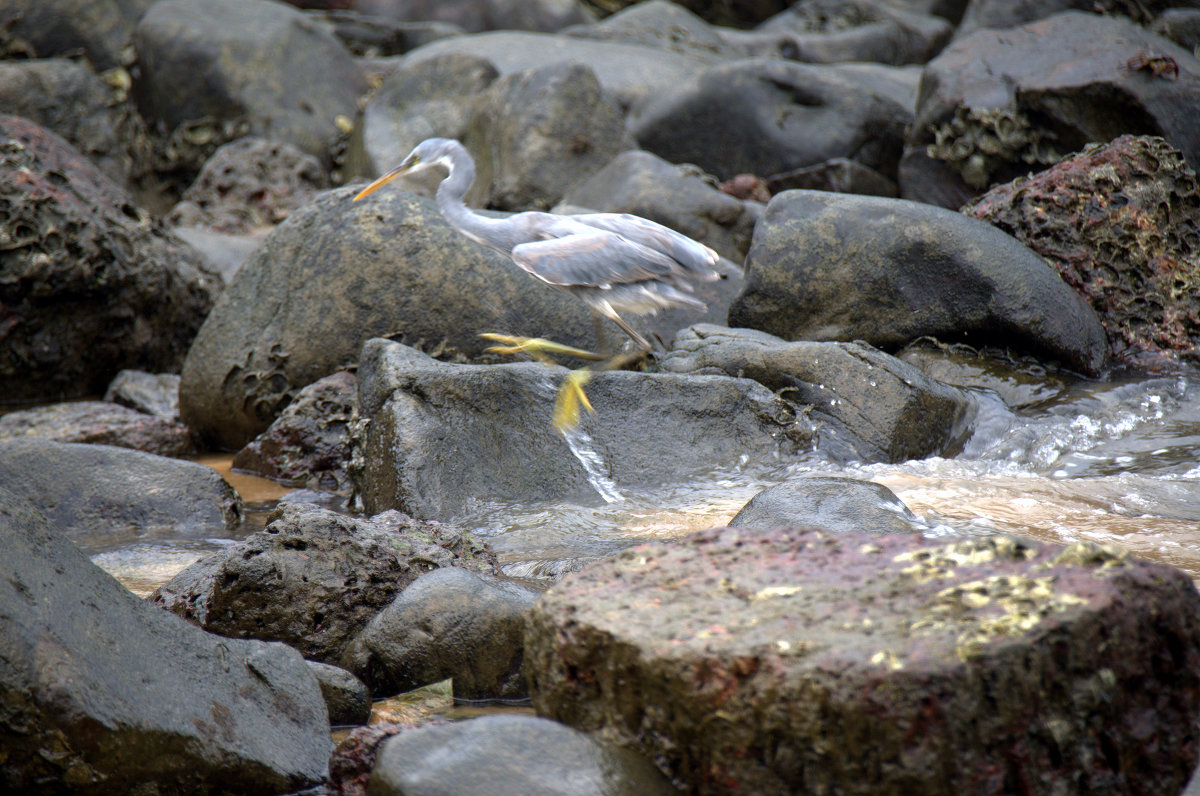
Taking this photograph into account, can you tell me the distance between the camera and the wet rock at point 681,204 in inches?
301

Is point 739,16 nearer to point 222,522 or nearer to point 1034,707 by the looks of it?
point 222,522

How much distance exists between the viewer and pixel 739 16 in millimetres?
17938

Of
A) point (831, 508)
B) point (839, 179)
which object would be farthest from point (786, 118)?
point (831, 508)

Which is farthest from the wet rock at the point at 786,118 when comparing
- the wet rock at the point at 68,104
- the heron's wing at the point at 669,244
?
the wet rock at the point at 68,104

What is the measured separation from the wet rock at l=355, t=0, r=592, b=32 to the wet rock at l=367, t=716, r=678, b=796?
14859mm

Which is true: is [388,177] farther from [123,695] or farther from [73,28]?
[73,28]

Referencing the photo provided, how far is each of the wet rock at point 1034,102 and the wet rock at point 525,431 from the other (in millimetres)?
4210

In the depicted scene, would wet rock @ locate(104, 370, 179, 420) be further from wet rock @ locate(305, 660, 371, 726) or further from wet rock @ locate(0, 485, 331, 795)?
wet rock @ locate(0, 485, 331, 795)

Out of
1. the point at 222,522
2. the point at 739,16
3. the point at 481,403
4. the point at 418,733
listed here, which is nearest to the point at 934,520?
the point at 481,403

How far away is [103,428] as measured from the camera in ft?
19.8

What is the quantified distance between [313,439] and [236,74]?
7363mm

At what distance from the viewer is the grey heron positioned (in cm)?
472

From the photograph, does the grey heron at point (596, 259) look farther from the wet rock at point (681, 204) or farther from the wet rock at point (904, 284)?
the wet rock at point (681, 204)

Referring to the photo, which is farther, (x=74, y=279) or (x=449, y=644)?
(x=74, y=279)
